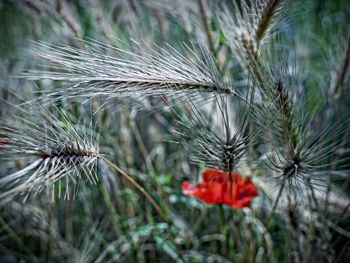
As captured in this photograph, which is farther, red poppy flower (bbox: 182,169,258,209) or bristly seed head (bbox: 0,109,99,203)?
red poppy flower (bbox: 182,169,258,209)

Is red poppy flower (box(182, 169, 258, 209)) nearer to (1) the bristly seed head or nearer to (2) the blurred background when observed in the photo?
(2) the blurred background

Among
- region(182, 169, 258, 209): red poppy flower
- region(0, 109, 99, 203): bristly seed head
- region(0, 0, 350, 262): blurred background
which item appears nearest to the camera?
region(0, 109, 99, 203): bristly seed head

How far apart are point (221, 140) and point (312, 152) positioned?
0.14 meters

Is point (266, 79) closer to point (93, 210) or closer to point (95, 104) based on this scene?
point (95, 104)

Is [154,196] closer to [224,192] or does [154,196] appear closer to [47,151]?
[224,192]

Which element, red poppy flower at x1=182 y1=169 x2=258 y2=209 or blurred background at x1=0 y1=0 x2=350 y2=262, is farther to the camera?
blurred background at x1=0 y1=0 x2=350 y2=262

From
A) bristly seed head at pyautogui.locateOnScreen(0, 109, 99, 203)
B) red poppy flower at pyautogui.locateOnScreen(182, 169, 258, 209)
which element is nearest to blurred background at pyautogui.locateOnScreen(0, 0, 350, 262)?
red poppy flower at pyautogui.locateOnScreen(182, 169, 258, 209)

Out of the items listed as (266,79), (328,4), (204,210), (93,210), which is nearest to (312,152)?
(266,79)

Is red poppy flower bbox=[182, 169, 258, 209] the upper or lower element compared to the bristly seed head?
lower

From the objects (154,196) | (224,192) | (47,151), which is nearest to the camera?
(47,151)

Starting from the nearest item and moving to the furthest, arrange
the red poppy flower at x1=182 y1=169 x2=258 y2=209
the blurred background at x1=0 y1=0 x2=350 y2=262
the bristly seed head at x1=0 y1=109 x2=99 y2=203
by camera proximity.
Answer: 1. the bristly seed head at x1=0 y1=109 x2=99 y2=203
2. the red poppy flower at x1=182 y1=169 x2=258 y2=209
3. the blurred background at x1=0 y1=0 x2=350 y2=262

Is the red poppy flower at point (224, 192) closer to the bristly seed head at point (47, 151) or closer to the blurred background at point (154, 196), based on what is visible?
the blurred background at point (154, 196)

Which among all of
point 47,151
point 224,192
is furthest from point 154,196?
point 47,151

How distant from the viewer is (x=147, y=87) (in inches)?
28.0
